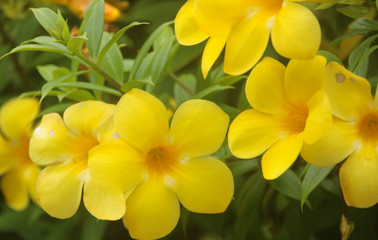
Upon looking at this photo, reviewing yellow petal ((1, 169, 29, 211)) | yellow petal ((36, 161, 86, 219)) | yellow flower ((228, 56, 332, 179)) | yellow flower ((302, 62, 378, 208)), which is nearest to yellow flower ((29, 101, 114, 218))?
yellow petal ((36, 161, 86, 219))

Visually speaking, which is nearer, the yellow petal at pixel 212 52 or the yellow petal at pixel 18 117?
the yellow petal at pixel 212 52

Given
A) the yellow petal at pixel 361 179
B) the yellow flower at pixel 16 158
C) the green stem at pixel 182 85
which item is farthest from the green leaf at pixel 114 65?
the yellow petal at pixel 361 179

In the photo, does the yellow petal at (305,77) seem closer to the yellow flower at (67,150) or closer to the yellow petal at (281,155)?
the yellow petal at (281,155)

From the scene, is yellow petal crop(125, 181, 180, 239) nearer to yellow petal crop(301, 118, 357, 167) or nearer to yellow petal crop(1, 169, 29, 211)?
yellow petal crop(301, 118, 357, 167)

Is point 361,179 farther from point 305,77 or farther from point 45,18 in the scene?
point 45,18

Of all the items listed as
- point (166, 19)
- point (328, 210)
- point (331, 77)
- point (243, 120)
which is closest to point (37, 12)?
point (243, 120)
